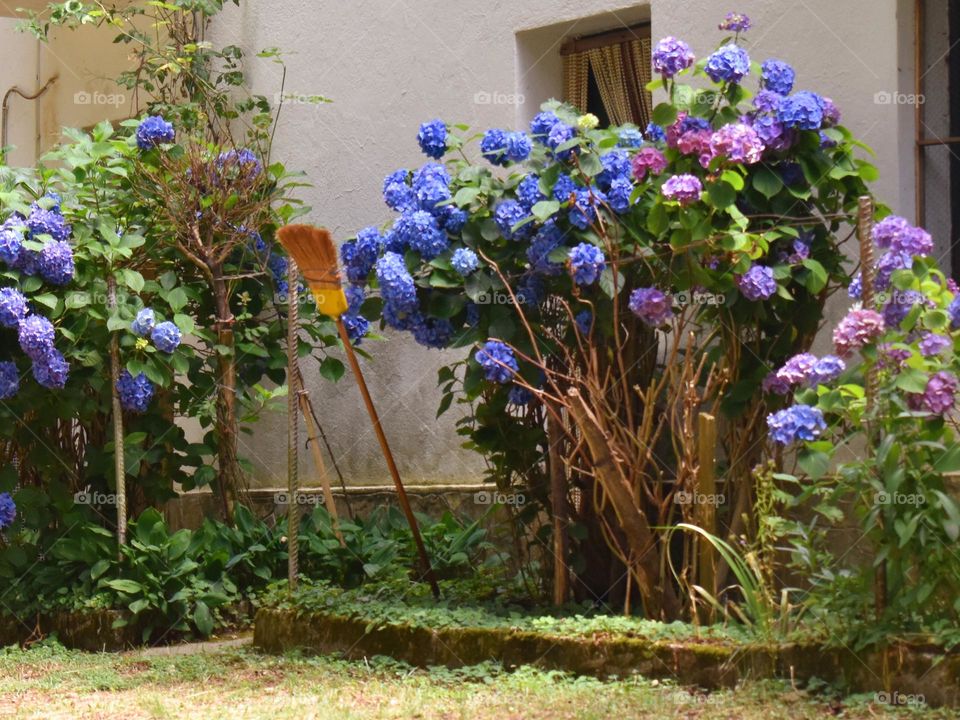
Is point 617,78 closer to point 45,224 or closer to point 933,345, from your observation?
point 45,224

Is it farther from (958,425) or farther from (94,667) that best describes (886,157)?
(94,667)

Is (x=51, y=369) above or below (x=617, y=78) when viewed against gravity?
below


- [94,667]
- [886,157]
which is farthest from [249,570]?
[886,157]

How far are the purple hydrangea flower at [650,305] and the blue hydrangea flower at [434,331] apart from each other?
33.4 inches

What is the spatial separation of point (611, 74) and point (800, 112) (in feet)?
7.64

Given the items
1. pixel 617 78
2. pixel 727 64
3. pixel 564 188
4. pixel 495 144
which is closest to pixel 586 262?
pixel 564 188

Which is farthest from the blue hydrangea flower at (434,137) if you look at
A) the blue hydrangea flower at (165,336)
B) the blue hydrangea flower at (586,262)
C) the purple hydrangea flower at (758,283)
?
the blue hydrangea flower at (165,336)

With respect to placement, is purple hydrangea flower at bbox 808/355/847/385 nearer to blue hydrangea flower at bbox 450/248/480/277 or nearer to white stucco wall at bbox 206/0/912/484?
blue hydrangea flower at bbox 450/248/480/277

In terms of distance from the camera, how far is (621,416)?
5.97 m

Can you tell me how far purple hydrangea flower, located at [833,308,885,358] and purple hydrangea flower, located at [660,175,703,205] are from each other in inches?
35.7

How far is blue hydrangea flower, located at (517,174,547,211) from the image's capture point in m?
5.73

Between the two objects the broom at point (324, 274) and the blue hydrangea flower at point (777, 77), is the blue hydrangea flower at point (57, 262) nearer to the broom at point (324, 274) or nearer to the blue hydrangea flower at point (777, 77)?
the broom at point (324, 274)

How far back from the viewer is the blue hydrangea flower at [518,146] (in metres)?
5.77

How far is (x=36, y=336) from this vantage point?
6.46 meters
